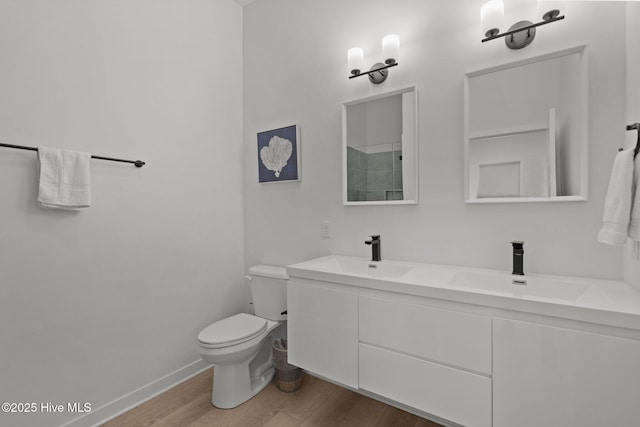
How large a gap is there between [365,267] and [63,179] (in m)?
1.67

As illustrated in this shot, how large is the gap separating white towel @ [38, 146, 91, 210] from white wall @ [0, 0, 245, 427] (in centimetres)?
9

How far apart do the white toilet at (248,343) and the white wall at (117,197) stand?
41cm

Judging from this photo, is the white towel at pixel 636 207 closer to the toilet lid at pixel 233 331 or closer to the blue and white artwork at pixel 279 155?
the blue and white artwork at pixel 279 155

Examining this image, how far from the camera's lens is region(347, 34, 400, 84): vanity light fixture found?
1.66 meters

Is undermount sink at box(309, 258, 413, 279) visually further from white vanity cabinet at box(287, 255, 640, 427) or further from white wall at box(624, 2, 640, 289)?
white wall at box(624, 2, 640, 289)

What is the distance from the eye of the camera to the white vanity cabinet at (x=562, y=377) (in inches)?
33.9

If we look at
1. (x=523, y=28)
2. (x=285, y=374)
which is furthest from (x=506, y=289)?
(x=285, y=374)

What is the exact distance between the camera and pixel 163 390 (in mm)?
1884

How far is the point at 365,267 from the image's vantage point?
1.73 metres

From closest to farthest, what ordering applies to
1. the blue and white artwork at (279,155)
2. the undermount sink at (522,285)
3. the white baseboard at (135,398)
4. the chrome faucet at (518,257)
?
the undermount sink at (522,285)
the chrome faucet at (518,257)
the white baseboard at (135,398)
the blue and white artwork at (279,155)

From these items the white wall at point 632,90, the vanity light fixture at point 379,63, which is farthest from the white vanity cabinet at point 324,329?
the vanity light fixture at point 379,63

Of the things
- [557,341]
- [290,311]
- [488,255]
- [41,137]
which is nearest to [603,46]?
[488,255]

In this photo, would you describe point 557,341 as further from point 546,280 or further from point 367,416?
point 367,416

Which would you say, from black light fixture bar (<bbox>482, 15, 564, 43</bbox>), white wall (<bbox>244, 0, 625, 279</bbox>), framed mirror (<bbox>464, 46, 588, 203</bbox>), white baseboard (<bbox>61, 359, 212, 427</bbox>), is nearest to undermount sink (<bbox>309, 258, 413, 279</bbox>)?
white wall (<bbox>244, 0, 625, 279</bbox>)
